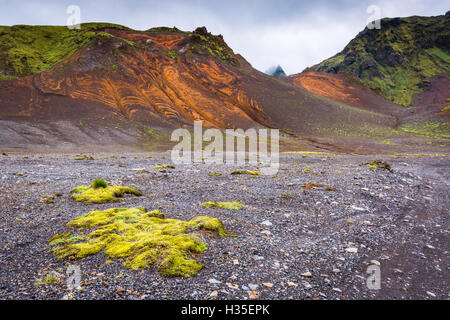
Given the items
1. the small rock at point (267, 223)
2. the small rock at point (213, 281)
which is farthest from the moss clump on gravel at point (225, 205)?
the small rock at point (213, 281)

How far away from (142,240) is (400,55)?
210m

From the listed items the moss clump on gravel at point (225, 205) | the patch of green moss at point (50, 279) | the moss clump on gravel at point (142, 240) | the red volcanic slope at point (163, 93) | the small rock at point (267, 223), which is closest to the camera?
the patch of green moss at point (50, 279)

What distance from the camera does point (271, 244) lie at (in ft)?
23.8

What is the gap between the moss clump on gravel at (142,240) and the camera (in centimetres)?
577

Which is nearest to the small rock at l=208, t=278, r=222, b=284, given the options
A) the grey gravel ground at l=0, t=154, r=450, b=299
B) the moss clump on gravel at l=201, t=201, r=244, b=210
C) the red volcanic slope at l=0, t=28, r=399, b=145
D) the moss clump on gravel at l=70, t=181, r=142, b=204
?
the grey gravel ground at l=0, t=154, r=450, b=299

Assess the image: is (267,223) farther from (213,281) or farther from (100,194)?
(100,194)

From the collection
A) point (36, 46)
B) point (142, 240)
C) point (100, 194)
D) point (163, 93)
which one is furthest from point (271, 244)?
point (36, 46)

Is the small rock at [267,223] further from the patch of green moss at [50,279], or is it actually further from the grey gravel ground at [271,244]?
the patch of green moss at [50,279]

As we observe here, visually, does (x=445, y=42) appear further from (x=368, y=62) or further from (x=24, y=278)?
(x=24, y=278)

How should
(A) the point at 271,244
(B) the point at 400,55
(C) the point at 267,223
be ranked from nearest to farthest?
(A) the point at 271,244 → (C) the point at 267,223 → (B) the point at 400,55

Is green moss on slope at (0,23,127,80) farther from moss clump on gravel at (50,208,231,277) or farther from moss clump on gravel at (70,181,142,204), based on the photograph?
moss clump on gravel at (50,208,231,277)

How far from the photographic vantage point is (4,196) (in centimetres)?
1102

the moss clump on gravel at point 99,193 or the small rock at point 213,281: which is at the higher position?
the moss clump on gravel at point 99,193
